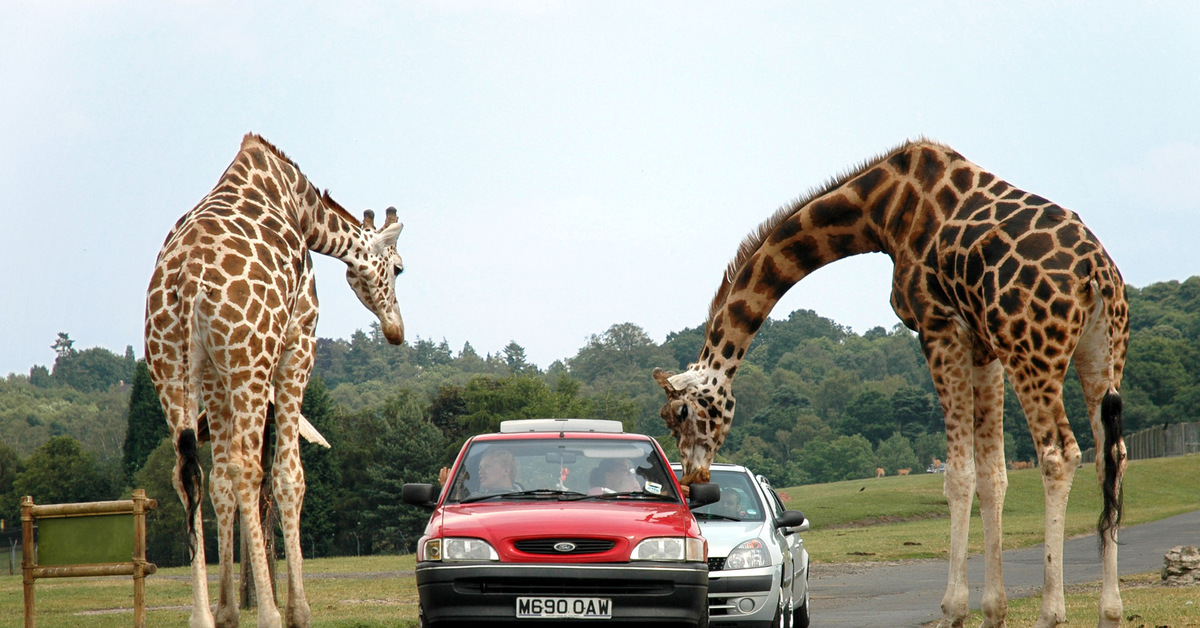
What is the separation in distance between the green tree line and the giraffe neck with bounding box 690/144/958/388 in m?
59.3

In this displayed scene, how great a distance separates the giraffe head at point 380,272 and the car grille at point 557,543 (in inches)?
262

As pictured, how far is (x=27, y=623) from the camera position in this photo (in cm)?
1170

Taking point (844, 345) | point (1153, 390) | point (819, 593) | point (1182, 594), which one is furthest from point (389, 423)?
point (844, 345)

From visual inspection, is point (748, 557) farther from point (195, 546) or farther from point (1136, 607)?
point (195, 546)

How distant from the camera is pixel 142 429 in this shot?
79.0 metres

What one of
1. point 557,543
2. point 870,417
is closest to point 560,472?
point 557,543

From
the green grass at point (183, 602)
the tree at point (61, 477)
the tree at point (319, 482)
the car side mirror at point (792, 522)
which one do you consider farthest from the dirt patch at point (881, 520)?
the tree at point (61, 477)

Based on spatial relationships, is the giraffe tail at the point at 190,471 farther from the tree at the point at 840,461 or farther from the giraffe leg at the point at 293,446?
the tree at the point at 840,461

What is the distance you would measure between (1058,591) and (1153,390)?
95.0m

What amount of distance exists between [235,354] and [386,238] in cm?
482

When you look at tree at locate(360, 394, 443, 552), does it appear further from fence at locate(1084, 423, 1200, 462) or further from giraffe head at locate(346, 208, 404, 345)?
giraffe head at locate(346, 208, 404, 345)

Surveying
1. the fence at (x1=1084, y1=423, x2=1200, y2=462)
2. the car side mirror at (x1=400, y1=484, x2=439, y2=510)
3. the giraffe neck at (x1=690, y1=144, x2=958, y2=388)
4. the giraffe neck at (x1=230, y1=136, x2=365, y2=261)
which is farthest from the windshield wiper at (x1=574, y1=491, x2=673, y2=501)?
the fence at (x1=1084, y1=423, x2=1200, y2=462)

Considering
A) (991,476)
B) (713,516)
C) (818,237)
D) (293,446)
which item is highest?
(818,237)

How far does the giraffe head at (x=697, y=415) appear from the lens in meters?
14.6
